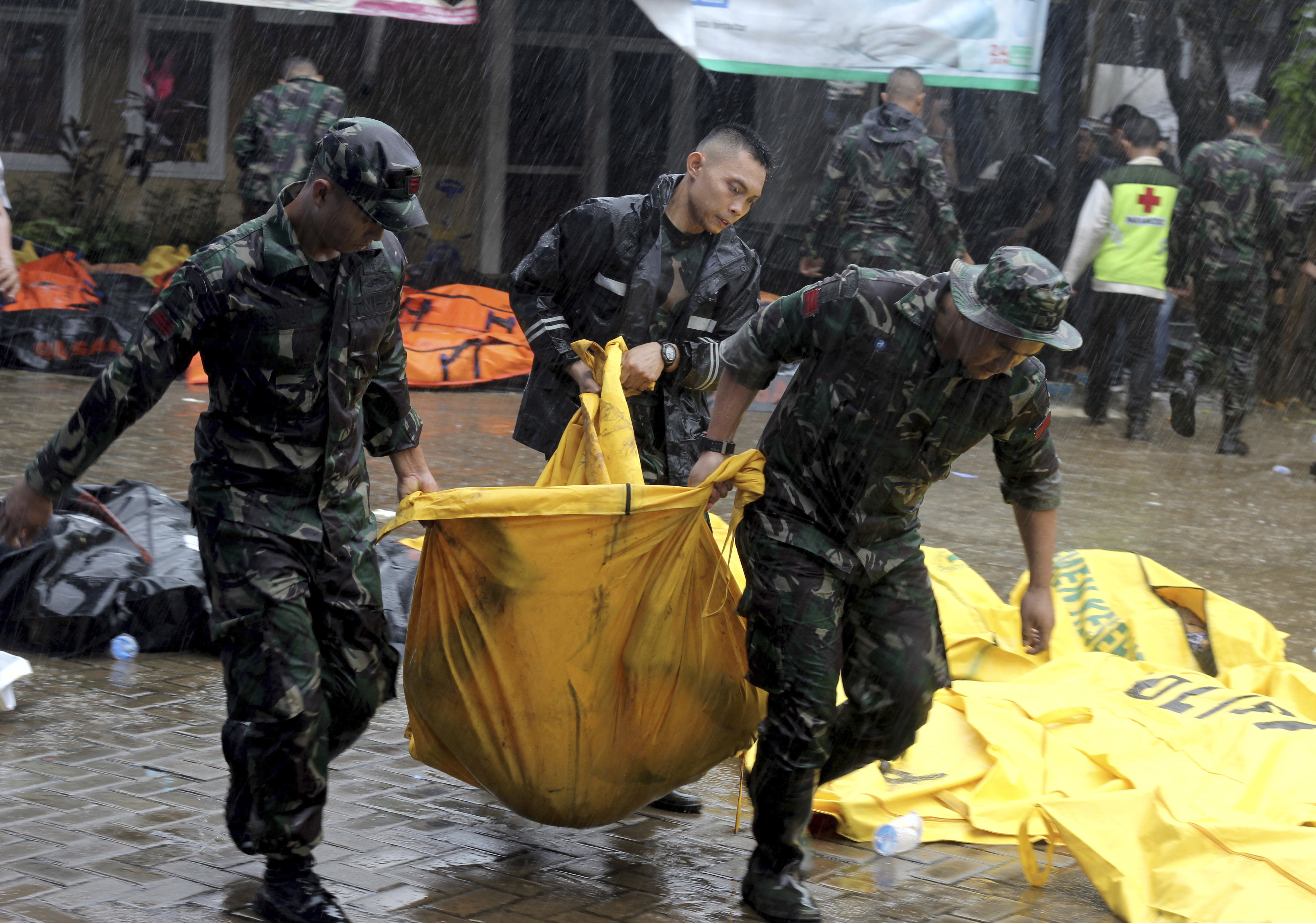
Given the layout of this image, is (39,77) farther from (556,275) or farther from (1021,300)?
(1021,300)

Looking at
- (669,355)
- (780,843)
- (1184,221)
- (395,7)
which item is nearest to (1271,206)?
(1184,221)

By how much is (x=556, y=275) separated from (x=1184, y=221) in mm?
7614

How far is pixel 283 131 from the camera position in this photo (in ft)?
29.0

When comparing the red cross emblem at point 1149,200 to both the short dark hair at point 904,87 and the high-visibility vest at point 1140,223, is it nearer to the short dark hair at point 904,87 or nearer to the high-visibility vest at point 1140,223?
the high-visibility vest at point 1140,223

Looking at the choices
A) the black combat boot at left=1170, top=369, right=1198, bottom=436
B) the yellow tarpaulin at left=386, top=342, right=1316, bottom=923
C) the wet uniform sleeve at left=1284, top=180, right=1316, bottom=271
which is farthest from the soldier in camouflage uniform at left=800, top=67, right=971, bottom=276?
the yellow tarpaulin at left=386, top=342, right=1316, bottom=923

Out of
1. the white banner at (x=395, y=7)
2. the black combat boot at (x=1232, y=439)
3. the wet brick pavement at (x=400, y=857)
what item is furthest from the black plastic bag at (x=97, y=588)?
the black combat boot at (x=1232, y=439)

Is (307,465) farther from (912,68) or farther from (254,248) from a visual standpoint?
(912,68)

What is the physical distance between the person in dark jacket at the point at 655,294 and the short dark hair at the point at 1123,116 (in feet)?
24.4

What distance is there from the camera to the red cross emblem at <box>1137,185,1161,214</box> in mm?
10242

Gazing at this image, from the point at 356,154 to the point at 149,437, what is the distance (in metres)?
5.88

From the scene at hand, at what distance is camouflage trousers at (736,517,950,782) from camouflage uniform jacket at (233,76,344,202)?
20.5ft

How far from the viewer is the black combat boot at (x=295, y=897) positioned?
309 cm

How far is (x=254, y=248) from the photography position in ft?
10.1

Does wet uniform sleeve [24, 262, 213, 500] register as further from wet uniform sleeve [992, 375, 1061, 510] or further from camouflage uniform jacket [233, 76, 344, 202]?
camouflage uniform jacket [233, 76, 344, 202]
